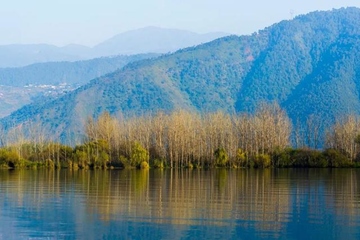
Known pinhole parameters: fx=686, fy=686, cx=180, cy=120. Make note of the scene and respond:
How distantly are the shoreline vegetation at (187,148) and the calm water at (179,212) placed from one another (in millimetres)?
45449

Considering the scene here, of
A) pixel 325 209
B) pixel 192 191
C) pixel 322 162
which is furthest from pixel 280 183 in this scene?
pixel 322 162

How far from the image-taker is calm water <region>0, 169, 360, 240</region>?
3206 cm

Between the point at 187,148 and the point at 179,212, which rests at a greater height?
the point at 187,148

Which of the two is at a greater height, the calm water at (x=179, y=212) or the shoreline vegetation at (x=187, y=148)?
the shoreline vegetation at (x=187, y=148)

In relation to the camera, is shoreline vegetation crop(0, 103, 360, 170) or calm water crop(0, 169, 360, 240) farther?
shoreline vegetation crop(0, 103, 360, 170)

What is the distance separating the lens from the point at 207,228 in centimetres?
3312

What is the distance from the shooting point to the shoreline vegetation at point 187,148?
10369 centimetres

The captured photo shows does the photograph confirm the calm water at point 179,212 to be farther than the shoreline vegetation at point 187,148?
No

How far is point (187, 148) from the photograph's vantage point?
4289 inches

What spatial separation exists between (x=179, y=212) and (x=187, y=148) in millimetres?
69765

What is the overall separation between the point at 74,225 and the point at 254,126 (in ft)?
263

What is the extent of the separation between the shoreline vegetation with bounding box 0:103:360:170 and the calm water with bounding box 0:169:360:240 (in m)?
45.4

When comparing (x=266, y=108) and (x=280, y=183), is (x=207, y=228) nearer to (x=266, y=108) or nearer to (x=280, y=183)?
(x=280, y=183)

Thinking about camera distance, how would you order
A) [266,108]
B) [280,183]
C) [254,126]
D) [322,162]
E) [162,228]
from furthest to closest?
[266,108]
[254,126]
[322,162]
[280,183]
[162,228]
